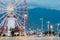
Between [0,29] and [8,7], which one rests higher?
[8,7]

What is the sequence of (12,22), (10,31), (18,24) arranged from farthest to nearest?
(10,31)
(12,22)
(18,24)

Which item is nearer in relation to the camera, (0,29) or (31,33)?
(0,29)

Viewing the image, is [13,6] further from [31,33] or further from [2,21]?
[31,33]

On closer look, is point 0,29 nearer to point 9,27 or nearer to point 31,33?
point 9,27

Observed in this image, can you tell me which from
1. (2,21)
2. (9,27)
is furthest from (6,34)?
(2,21)

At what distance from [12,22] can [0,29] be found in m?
1.74

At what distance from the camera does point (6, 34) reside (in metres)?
41.1

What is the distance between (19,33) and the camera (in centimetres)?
4069

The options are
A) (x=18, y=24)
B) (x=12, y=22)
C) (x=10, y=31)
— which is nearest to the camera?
(x=18, y=24)

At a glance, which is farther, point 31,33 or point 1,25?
point 31,33

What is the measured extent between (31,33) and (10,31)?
3124mm

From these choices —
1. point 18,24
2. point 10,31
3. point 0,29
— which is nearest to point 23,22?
point 18,24

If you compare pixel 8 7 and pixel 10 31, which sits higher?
pixel 8 7

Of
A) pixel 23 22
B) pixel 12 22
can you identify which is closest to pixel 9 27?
pixel 12 22
